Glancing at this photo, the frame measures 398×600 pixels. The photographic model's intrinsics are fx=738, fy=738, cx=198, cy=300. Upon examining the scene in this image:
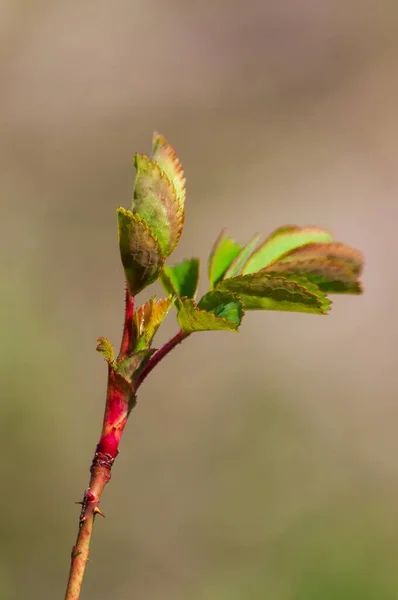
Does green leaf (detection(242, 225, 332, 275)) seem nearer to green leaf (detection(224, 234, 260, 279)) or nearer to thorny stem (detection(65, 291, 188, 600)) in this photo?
green leaf (detection(224, 234, 260, 279))

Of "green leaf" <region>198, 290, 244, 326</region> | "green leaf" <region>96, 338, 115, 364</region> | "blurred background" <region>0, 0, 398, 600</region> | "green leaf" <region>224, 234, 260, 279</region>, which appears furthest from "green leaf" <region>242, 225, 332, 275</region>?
"blurred background" <region>0, 0, 398, 600</region>

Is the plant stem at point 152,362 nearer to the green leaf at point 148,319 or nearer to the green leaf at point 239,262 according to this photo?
the green leaf at point 148,319

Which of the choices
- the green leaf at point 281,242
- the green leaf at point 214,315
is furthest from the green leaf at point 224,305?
the green leaf at point 281,242

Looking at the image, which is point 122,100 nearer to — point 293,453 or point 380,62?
point 380,62

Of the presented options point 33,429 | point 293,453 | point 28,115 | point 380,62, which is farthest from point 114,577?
point 380,62

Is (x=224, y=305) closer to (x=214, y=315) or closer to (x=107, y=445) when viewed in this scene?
(x=214, y=315)

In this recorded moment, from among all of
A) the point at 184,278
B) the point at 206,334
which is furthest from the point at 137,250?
the point at 206,334
